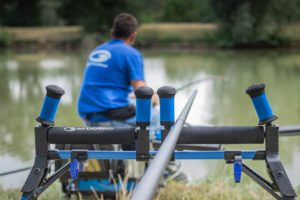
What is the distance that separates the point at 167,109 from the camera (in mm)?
1522

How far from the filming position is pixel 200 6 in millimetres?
53656

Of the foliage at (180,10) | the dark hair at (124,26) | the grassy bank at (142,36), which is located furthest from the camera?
the foliage at (180,10)

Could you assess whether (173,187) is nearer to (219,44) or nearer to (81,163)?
(81,163)

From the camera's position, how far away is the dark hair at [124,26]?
9.87 ft

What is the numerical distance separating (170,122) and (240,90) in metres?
8.34

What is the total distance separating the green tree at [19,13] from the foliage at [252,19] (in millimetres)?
24259

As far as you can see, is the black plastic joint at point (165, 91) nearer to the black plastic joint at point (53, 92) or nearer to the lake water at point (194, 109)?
the black plastic joint at point (53, 92)

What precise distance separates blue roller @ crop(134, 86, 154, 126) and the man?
134 cm

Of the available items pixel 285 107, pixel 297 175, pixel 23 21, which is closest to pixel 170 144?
pixel 297 175

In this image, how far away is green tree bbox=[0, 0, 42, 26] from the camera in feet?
143

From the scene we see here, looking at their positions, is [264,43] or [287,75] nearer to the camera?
[287,75]

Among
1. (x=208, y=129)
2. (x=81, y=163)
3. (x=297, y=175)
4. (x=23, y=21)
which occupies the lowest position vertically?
(x=297, y=175)

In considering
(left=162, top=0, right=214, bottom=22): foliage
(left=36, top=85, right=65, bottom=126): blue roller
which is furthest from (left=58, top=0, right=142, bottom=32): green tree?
(left=36, top=85, right=65, bottom=126): blue roller

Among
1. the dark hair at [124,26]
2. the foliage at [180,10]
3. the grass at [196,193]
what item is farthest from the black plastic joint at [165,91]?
the foliage at [180,10]
